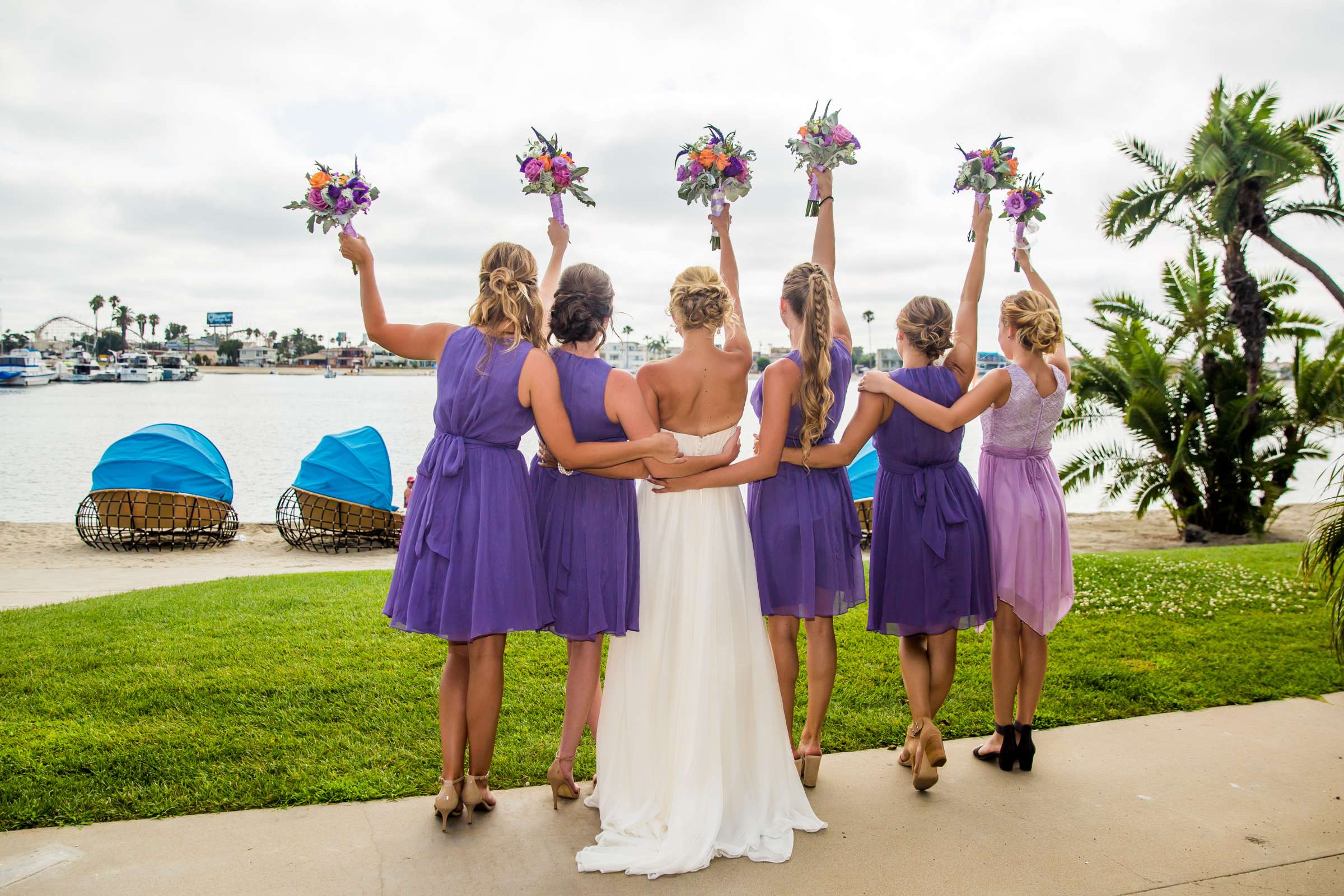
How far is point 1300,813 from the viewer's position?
3.80m

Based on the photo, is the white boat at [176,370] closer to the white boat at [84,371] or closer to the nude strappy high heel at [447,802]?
the white boat at [84,371]

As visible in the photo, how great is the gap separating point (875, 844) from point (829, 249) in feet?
8.88

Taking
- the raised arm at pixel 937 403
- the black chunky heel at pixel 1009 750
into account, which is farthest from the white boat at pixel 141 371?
the black chunky heel at pixel 1009 750

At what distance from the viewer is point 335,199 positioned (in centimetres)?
385

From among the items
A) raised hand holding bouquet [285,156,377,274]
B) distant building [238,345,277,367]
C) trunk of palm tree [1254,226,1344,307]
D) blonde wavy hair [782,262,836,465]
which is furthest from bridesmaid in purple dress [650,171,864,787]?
distant building [238,345,277,367]

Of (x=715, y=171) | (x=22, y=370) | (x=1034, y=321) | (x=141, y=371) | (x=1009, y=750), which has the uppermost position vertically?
(x=141, y=371)

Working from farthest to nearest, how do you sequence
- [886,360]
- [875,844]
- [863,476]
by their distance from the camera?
[886,360], [863,476], [875,844]

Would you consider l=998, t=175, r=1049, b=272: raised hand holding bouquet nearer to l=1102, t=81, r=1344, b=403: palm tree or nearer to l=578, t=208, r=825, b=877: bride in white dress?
l=578, t=208, r=825, b=877: bride in white dress

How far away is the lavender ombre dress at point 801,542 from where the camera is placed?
4.06 m

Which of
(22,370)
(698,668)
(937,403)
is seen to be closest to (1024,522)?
(937,403)

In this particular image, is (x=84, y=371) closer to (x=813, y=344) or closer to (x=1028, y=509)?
(x=813, y=344)

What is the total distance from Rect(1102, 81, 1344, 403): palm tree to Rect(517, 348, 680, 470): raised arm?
15803 millimetres

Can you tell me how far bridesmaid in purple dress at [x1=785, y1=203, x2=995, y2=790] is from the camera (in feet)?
13.8

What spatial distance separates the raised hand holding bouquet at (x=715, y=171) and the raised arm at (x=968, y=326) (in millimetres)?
1179
